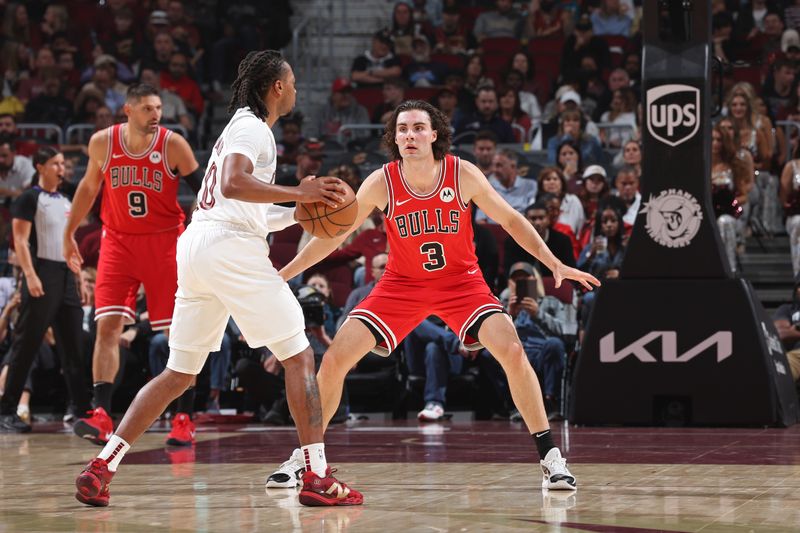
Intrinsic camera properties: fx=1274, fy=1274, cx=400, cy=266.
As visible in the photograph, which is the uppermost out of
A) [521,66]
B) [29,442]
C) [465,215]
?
[521,66]

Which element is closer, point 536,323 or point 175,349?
point 175,349

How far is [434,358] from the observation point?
33.9 feet

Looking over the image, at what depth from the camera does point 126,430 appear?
538 cm

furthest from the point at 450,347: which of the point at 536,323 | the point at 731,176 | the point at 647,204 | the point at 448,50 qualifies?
the point at 448,50

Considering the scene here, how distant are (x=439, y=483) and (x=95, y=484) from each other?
1.61 metres

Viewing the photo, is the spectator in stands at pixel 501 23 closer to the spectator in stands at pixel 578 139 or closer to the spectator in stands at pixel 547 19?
the spectator in stands at pixel 547 19

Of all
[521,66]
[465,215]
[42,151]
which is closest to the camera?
[465,215]

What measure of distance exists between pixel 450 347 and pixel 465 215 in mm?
4228

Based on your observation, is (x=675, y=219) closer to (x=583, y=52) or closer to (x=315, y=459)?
(x=315, y=459)

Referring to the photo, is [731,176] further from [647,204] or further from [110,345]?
[110,345]

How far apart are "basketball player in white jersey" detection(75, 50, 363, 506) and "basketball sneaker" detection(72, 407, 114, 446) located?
7.88 feet

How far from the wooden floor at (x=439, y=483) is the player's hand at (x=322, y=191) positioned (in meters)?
1.24

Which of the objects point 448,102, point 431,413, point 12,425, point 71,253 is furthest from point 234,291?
point 448,102

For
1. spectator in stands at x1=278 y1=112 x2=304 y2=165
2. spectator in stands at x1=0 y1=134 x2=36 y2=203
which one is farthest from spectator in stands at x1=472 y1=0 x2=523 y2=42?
spectator in stands at x1=0 y1=134 x2=36 y2=203
